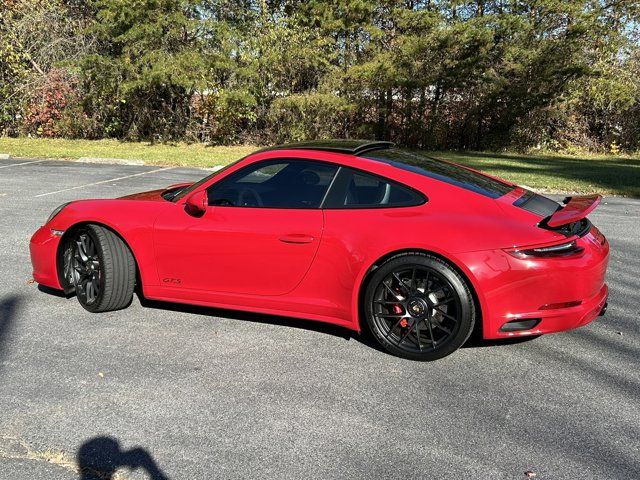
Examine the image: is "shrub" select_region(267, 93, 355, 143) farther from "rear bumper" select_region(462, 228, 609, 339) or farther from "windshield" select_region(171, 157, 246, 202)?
"rear bumper" select_region(462, 228, 609, 339)

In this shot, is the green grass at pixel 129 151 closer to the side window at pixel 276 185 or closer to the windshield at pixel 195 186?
the windshield at pixel 195 186

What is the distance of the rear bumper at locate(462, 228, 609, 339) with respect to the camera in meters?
3.64

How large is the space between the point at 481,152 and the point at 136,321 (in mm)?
18526

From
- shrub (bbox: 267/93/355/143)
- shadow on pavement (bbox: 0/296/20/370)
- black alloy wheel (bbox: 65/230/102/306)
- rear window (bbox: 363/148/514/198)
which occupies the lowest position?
shadow on pavement (bbox: 0/296/20/370)

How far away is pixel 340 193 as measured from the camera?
412 cm

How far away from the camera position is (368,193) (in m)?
→ 4.09

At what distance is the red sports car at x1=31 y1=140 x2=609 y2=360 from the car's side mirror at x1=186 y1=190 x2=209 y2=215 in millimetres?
10

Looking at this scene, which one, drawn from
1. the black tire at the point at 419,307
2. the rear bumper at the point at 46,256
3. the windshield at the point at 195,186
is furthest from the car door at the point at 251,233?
the rear bumper at the point at 46,256

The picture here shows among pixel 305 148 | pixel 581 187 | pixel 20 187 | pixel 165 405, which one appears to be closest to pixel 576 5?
pixel 581 187

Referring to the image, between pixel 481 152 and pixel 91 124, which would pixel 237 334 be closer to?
pixel 481 152

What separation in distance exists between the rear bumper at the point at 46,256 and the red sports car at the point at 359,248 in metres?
0.04

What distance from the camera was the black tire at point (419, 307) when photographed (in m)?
3.76

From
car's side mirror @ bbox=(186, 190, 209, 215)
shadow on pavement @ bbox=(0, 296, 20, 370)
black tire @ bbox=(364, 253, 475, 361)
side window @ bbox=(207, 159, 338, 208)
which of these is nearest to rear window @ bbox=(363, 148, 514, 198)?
side window @ bbox=(207, 159, 338, 208)

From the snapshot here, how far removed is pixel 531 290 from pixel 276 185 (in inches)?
75.4
